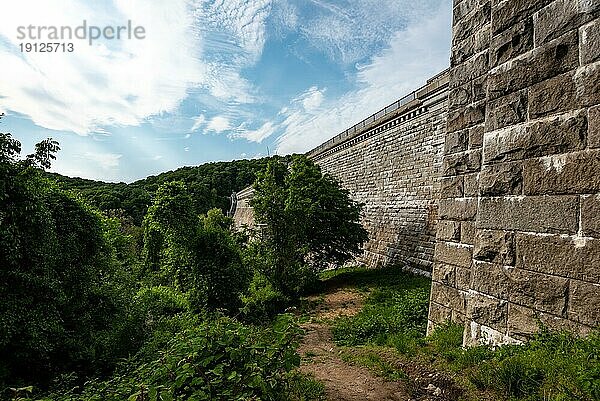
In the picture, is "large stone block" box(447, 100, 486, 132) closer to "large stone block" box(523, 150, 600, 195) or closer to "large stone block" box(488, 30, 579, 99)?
"large stone block" box(488, 30, 579, 99)

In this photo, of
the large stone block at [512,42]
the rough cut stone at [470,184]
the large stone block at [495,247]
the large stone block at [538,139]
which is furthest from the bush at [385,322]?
the large stone block at [512,42]

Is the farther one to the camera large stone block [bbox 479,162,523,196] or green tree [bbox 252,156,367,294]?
green tree [bbox 252,156,367,294]

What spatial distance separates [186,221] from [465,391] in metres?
7.50

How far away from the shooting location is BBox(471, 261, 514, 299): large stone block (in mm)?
2773

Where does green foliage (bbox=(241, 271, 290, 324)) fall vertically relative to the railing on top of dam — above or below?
below

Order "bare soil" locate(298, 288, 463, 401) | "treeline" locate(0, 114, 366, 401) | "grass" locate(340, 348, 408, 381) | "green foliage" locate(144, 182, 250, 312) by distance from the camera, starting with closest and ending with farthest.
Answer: "treeline" locate(0, 114, 366, 401) < "bare soil" locate(298, 288, 463, 401) < "grass" locate(340, 348, 408, 381) < "green foliage" locate(144, 182, 250, 312)

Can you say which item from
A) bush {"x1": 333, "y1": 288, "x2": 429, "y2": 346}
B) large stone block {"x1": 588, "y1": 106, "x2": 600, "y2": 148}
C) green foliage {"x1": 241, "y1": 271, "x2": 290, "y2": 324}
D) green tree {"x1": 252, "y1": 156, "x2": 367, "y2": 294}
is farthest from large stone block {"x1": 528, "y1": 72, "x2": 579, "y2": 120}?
green tree {"x1": 252, "y1": 156, "x2": 367, "y2": 294}

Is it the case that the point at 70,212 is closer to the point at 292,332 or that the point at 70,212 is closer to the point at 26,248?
the point at 26,248

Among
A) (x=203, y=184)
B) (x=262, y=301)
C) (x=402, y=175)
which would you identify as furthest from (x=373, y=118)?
(x=203, y=184)

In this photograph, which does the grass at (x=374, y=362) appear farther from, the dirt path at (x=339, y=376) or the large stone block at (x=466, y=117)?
the large stone block at (x=466, y=117)

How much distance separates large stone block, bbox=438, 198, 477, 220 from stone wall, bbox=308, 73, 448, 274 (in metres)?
6.03

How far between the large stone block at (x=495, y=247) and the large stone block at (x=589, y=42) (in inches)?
49.1

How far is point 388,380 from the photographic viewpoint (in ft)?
11.1

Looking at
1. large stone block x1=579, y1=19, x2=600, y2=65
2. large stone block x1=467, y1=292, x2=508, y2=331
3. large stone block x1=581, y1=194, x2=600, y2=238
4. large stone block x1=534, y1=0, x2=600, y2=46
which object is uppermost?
large stone block x1=534, y1=0, x2=600, y2=46
